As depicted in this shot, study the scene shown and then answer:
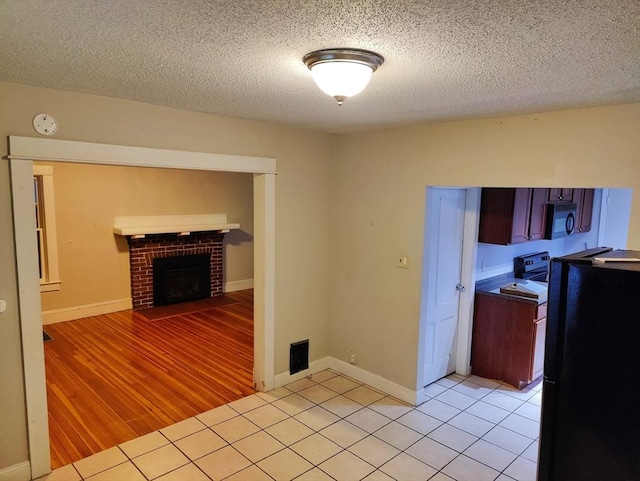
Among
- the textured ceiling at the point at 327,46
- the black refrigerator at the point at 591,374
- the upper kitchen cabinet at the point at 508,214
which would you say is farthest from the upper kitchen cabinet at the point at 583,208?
the black refrigerator at the point at 591,374

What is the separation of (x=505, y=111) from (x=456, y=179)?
2.11ft

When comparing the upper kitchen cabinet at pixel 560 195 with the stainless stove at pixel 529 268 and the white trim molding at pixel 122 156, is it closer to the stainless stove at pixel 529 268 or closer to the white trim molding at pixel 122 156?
the stainless stove at pixel 529 268

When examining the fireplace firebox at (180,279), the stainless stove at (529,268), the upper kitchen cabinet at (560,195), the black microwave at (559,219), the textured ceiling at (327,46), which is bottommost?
the fireplace firebox at (180,279)

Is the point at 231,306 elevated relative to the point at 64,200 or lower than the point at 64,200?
lower

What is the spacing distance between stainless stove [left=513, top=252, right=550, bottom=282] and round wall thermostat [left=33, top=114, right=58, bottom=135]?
448 centimetres

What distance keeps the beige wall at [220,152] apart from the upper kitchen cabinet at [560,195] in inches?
91.8

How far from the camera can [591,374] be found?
139cm

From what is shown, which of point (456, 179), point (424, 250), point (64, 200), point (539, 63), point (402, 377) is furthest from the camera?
point (64, 200)

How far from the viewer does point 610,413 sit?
4.44 feet

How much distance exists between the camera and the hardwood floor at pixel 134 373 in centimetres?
322

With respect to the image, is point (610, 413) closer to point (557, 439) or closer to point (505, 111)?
point (557, 439)

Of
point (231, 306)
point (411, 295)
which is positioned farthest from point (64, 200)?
point (411, 295)

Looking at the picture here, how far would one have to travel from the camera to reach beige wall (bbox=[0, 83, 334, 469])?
2.44 meters

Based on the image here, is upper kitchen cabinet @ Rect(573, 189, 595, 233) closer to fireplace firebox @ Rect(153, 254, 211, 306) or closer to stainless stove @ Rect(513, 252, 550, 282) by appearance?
stainless stove @ Rect(513, 252, 550, 282)
